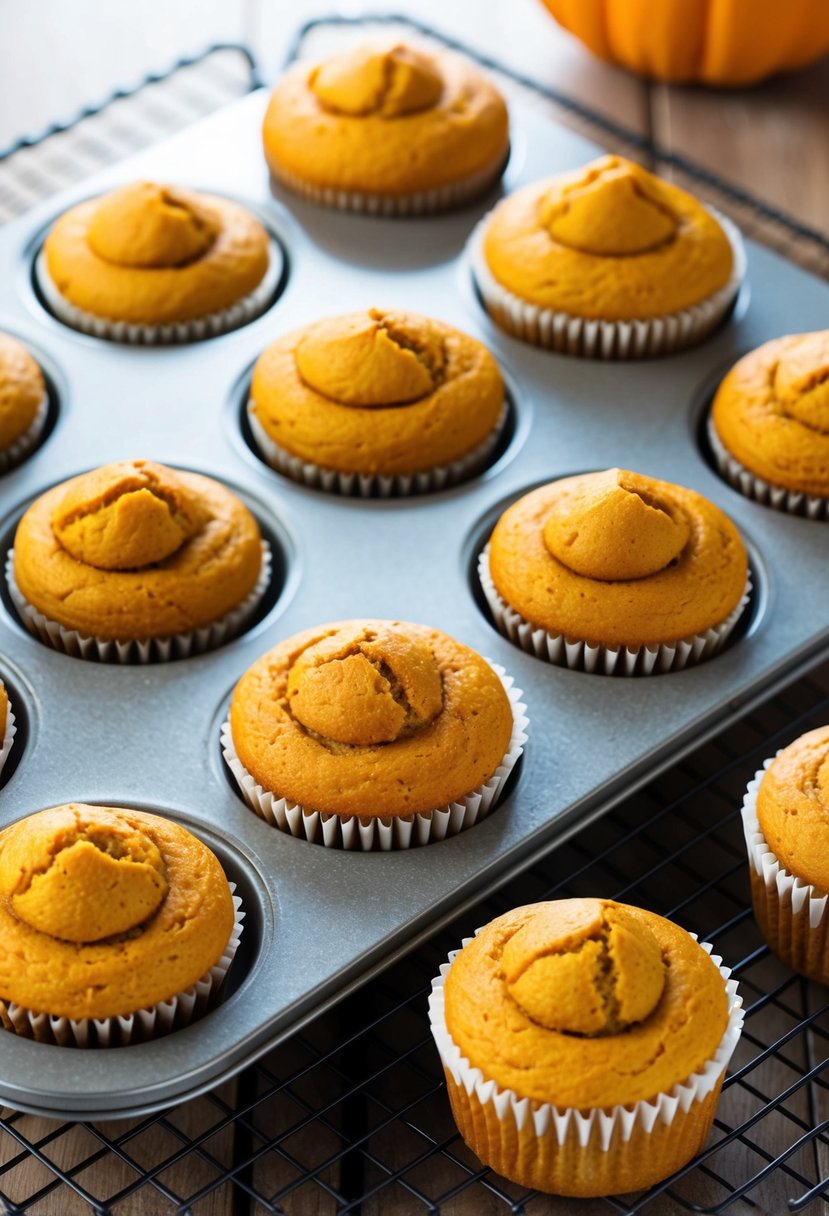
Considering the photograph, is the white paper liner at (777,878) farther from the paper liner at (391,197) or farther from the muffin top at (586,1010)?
the paper liner at (391,197)

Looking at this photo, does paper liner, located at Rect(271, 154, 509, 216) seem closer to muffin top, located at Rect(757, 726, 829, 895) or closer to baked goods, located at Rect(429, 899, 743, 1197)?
muffin top, located at Rect(757, 726, 829, 895)

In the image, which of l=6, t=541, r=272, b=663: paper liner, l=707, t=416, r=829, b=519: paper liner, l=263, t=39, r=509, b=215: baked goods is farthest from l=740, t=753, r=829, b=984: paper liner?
l=263, t=39, r=509, b=215: baked goods

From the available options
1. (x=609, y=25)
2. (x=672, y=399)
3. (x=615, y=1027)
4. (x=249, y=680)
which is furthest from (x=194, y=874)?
(x=609, y=25)

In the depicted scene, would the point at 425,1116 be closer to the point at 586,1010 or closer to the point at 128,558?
the point at 586,1010

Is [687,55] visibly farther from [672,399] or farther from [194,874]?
[194,874]

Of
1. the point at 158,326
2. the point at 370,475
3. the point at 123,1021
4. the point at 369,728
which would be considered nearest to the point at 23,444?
the point at 158,326

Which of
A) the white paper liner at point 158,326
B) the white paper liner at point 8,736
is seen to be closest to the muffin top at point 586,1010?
the white paper liner at point 8,736
